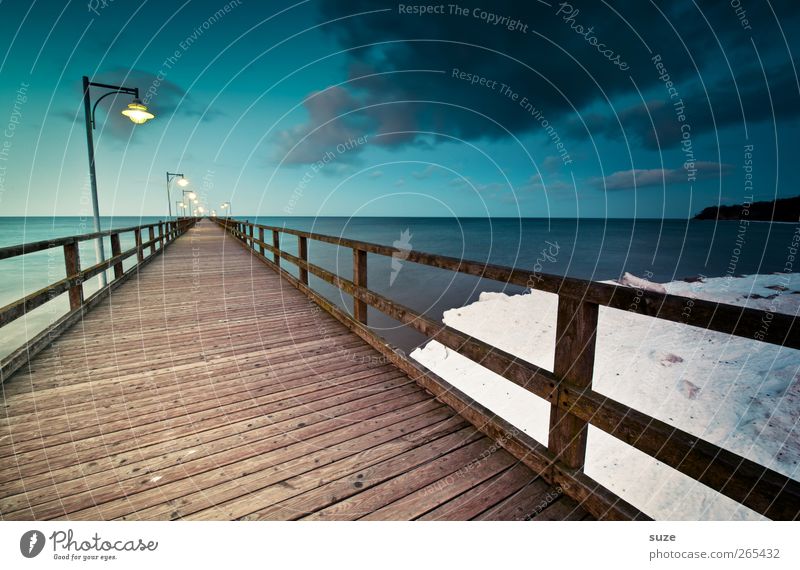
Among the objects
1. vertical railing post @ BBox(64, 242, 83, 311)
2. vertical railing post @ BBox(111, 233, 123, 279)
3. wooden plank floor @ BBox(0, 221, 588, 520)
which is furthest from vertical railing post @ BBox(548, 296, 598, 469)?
vertical railing post @ BBox(111, 233, 123, 279)

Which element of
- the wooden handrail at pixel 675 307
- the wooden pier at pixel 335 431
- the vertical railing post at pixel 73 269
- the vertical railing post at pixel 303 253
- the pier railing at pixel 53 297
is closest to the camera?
the wooden handrail at pixel 675 307

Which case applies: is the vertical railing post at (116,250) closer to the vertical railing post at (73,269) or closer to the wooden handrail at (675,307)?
the vertical railing post at (73,269)

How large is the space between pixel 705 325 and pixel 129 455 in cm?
301

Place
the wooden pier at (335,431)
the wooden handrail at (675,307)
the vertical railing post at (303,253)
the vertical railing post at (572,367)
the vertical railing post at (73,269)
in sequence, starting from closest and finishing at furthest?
1. the wooden handrail at (675,307)
2. the wooden pier at (335,431)
3. the vertical railing post at (572,367)
4. the vertical railing post at (73,269)
5. the vertical railing post at (303,253)

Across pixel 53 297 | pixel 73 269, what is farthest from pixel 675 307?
pixel 73 269

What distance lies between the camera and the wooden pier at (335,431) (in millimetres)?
1528

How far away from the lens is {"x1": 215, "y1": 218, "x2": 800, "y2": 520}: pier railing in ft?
3.79

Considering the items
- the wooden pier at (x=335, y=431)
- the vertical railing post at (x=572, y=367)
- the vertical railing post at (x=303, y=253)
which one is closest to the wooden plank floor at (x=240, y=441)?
→ the wooden pier at (x=335, y=431)

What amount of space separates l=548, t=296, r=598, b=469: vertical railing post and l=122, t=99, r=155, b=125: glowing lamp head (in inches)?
401

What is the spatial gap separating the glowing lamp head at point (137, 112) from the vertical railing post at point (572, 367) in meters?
10.2
